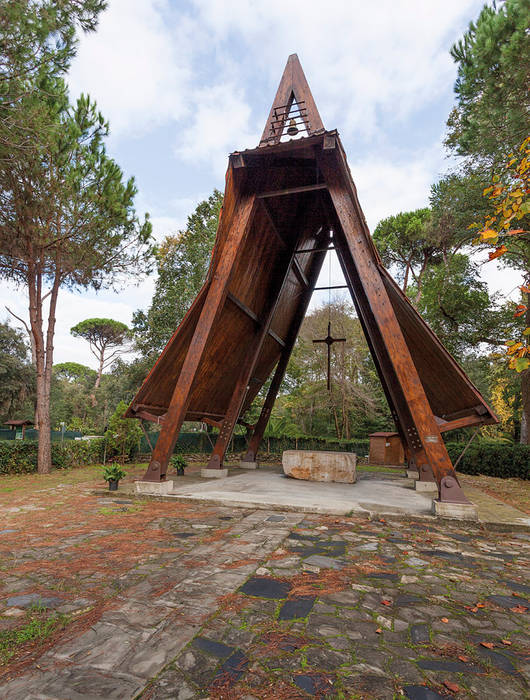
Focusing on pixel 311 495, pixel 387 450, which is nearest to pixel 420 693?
pixel 311 495

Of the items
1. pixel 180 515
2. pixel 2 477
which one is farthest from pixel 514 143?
pixel 2 477

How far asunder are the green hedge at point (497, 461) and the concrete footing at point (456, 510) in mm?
9542

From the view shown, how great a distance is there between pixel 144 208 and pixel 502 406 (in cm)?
2147

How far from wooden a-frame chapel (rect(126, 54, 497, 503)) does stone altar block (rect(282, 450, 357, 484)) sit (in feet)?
5.77

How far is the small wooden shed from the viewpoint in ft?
58.5

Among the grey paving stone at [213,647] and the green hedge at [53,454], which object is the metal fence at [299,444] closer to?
the green hedge at [53,454]

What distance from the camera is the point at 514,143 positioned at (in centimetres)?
909

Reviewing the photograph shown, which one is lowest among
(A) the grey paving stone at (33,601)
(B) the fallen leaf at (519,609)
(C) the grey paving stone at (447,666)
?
(B) the fallen leaf at (519,609)

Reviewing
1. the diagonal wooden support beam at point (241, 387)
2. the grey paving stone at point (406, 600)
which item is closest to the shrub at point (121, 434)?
the diagonal wooden support beam at point (241, 387)

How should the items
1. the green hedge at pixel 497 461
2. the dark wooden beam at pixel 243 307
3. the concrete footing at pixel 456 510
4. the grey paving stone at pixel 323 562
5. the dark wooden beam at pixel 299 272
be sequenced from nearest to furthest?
the grey paving stone at pixel 323 562
the concrete footing at pixel 456 510
the dark wooden beam at pixel 243 307
the dark wooden beam at pixel 299 272
the green hedge at pixel 497 461

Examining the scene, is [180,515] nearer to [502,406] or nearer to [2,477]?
[2,477]

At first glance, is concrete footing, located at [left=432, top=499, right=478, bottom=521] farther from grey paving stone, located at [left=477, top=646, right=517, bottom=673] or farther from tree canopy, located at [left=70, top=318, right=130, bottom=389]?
tree canopy, located at [left=70, top=318, right=130, bottom=389]

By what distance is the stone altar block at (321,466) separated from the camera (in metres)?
10.4

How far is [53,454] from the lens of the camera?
13.9m
